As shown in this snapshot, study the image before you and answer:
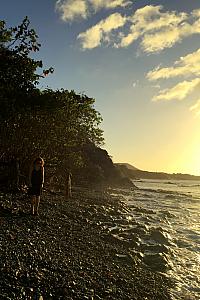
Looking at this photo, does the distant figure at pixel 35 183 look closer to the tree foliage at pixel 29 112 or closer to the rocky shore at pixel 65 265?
the rocky shore at pixel 65 265

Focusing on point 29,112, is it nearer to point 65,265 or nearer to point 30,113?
point 30,113

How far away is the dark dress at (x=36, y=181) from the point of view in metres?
14.0

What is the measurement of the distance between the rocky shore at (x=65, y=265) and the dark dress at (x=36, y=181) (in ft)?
3.26

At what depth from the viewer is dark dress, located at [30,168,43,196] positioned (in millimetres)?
14000

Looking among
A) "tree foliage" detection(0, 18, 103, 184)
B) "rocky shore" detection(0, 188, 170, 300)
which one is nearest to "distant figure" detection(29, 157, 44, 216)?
"rocky shore" detection(0, 188, 170, 300)

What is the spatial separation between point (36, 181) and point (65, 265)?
20.0ft

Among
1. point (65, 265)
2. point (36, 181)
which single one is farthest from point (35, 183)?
point (65, 265)

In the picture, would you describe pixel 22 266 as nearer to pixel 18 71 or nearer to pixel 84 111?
pixel 18 71

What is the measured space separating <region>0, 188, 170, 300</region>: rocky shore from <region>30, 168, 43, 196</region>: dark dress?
3.26 feet

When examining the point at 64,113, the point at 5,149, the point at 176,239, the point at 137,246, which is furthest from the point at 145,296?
the point at 64,113

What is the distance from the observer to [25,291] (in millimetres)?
6445

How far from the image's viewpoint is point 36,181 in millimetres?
14086

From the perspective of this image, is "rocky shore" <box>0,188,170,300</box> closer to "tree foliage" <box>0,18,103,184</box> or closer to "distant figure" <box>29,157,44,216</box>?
"distant figure" <box>29,157,44,216</box>

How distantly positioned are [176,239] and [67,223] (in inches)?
217
